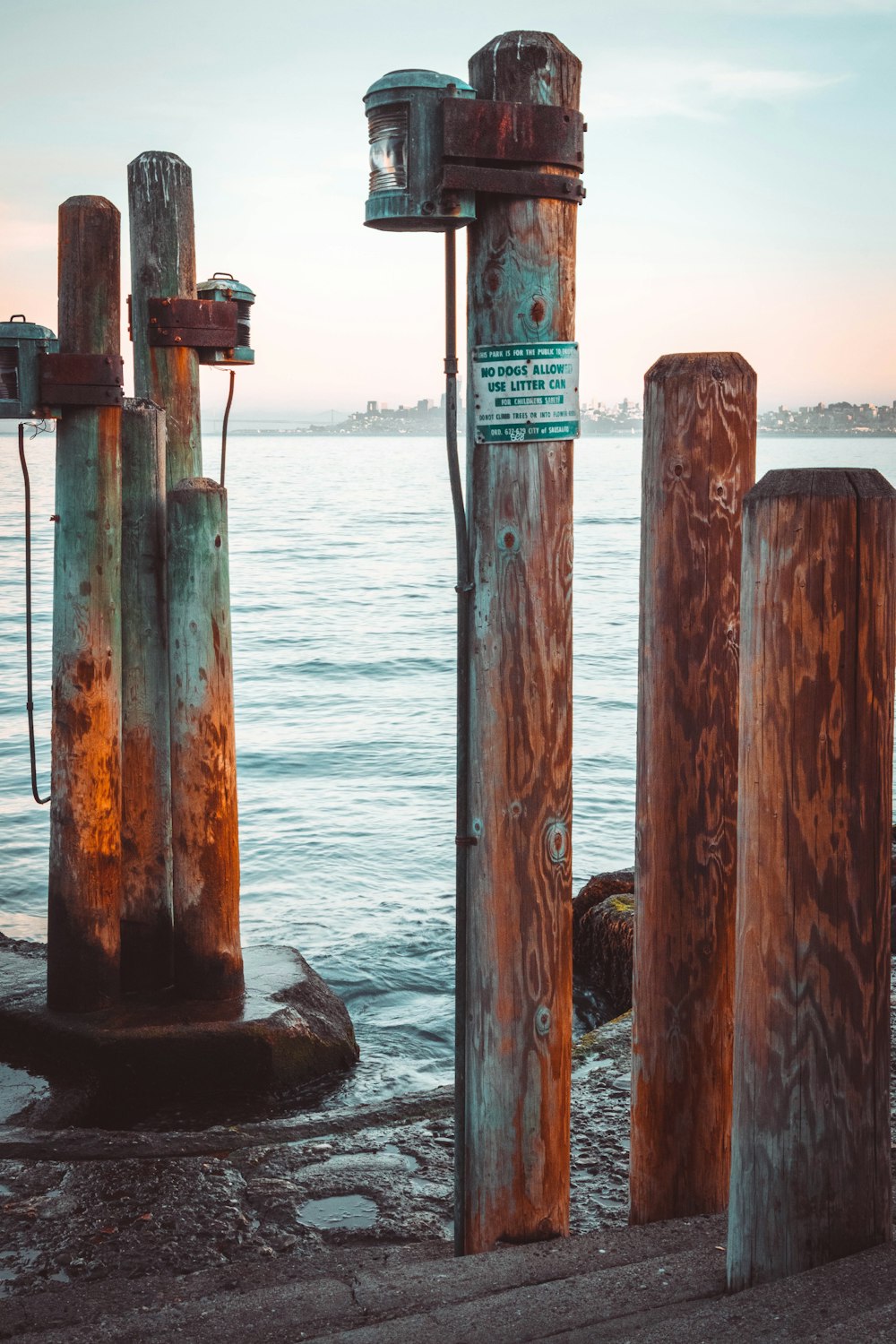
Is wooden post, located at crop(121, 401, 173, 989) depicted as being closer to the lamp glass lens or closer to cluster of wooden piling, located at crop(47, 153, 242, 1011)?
cluster of wooden piling, located at crop(47, 153, 242, 1011)

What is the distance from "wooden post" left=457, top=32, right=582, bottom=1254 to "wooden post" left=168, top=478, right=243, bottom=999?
2672mm

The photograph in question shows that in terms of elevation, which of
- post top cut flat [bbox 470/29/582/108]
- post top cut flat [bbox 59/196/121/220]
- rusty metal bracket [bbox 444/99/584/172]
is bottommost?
rusty metal bracket [bbox 444/99/584/172]

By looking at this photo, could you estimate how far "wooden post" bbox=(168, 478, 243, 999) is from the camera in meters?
5.53

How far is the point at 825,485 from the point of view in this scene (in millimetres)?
2240

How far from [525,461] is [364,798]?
1170 centimetres

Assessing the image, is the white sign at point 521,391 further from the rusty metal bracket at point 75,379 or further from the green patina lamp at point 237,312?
the green patina lamp at point 237,312

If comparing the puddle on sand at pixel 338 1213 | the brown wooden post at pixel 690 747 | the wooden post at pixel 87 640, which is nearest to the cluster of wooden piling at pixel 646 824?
the brown wooden post at pixel 690 747

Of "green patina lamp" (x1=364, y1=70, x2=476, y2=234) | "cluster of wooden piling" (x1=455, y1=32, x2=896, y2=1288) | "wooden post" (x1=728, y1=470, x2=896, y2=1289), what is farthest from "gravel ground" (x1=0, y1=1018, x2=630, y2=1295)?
"green patina lamp" (x1=364, y1=70, x2=476, y2=234)

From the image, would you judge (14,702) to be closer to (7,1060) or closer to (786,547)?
(7,1060)

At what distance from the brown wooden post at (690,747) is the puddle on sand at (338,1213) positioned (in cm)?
157

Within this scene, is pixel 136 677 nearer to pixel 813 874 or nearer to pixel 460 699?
pixel 460 699

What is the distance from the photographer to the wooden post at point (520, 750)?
2980 millimetres

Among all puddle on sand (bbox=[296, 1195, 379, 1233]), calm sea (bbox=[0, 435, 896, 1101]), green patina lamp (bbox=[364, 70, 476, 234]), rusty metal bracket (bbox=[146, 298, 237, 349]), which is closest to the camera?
green patina lamp (bbox=[364, 70, 476, 234])

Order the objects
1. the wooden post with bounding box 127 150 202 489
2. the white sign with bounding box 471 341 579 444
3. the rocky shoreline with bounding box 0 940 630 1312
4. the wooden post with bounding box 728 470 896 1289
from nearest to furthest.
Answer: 1. the wooden post with bounding box 728 470 896 1289
2. the white sign with bounding box 471 341 579 444
3. the rocky shoreline with bounding box 0 940 630 1312
4. the wooden post with bounding box 127 150 202 489
